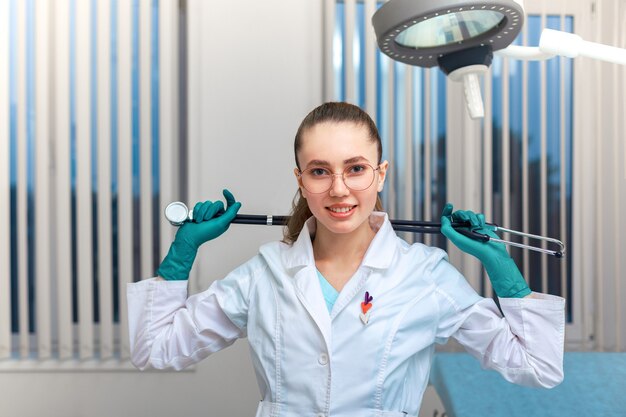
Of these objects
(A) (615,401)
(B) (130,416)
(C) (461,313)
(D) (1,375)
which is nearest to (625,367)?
(A) (615,401)

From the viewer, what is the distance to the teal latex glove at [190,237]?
1.27 metres

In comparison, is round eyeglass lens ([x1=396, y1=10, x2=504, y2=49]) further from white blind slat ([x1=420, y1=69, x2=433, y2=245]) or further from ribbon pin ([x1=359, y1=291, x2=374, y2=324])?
white blind slat ([x1=420, y1=69, x2=433, y2=245])

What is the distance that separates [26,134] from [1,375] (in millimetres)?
921

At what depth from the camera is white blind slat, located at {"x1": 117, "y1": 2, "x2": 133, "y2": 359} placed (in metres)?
2.33

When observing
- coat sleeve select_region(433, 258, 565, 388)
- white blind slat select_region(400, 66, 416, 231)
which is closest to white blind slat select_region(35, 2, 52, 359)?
white blind slat select_region(400, 66, 416, 231)

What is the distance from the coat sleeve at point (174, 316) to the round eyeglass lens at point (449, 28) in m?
0.55

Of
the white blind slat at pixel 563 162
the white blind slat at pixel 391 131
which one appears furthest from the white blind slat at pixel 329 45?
the white blind slat at pixel 563 162

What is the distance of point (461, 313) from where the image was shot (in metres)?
1.21

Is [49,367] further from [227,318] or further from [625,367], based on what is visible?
[625,367]

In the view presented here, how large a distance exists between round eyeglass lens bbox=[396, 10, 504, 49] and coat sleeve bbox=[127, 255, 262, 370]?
1.82 ft

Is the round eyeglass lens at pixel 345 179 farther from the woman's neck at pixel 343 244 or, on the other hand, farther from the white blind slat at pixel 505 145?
the white blind slat at pixel 505 145

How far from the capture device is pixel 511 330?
3.88ft

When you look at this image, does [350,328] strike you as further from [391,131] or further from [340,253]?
[391,131]

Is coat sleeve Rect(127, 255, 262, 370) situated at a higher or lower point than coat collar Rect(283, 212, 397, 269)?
lower
